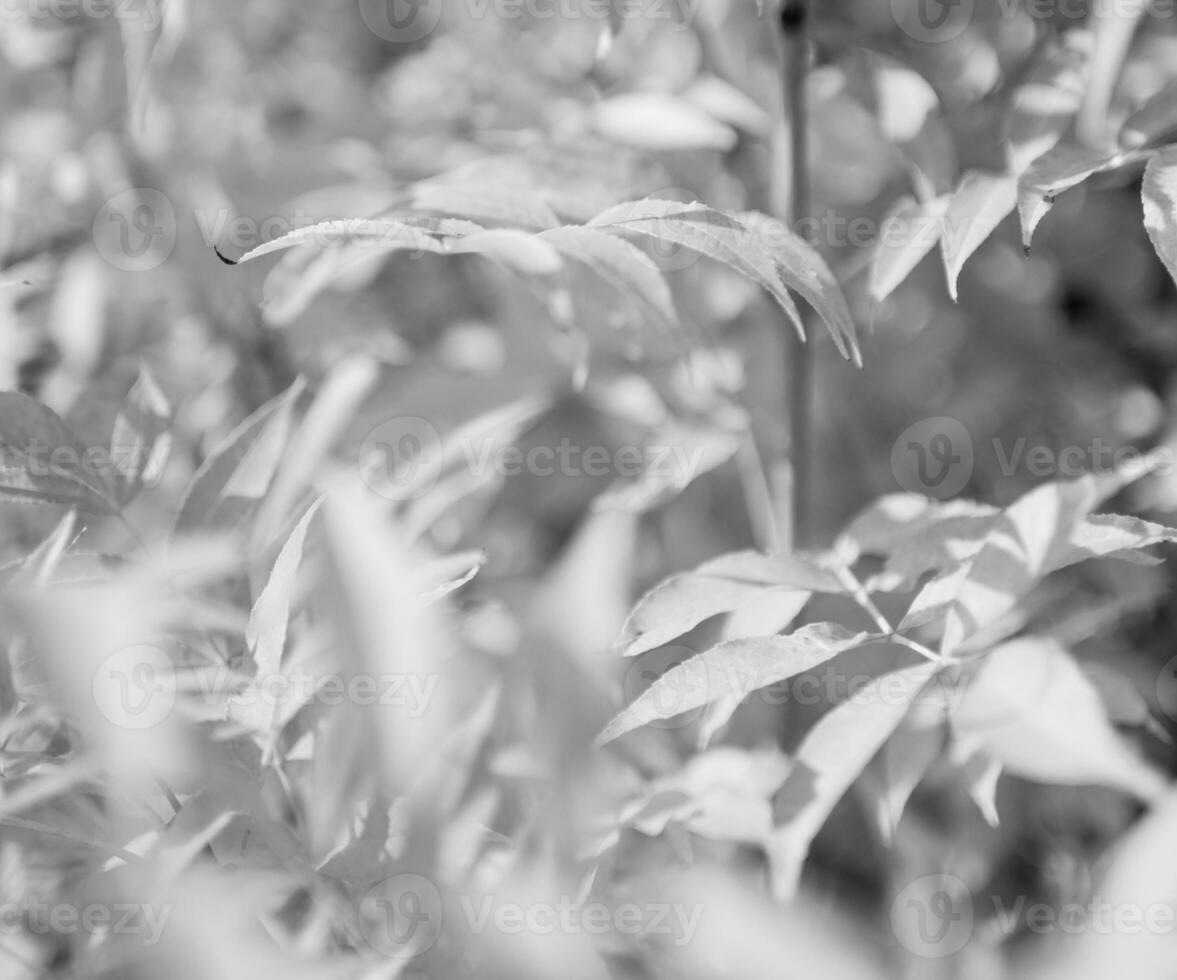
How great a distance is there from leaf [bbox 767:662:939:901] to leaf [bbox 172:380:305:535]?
0.29 m

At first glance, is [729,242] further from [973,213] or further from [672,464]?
[672,464]

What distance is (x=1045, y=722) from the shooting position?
1.43 feet

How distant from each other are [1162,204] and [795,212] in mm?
264

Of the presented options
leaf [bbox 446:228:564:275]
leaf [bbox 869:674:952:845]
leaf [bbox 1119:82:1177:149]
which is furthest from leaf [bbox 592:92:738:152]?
leaf [bbox 869:674:952:845]

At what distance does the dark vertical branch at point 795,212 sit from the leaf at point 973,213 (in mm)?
134

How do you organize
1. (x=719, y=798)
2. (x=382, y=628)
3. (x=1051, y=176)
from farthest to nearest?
(x=719, y=798) < (x=1051, y=176) < (x=382, y=628)

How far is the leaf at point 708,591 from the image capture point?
1.61 ft

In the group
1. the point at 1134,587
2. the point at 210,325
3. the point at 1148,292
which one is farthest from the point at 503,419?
the point at 1148,292

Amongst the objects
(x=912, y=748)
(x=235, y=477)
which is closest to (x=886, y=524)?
(x=912, y=748)

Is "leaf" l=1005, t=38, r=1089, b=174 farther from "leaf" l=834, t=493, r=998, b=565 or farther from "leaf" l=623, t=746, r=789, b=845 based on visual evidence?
"leaf" l=623, t=746, r=789, b=845

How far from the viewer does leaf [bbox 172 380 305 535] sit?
561mm

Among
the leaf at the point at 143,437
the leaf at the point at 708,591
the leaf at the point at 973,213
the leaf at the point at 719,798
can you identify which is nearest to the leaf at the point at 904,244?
the leaf at the point at 973,213

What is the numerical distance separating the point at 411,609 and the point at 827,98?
57 cm

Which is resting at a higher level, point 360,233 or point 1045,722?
point 360,233
